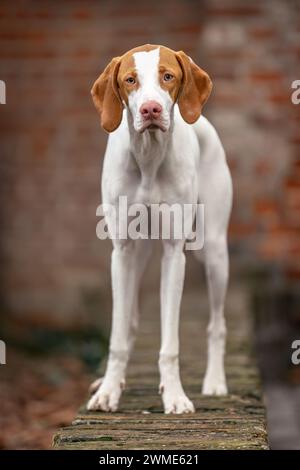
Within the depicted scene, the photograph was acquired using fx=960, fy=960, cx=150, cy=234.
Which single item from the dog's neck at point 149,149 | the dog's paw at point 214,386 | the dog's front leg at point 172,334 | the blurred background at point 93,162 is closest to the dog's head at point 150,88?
the dog's neck at point 149,149

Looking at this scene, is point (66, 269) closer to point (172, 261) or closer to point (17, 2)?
point (17, 2)

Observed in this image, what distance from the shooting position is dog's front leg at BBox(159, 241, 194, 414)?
348cm

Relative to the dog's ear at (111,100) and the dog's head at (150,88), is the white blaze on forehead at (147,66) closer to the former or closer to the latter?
the dog's head at (150,88)

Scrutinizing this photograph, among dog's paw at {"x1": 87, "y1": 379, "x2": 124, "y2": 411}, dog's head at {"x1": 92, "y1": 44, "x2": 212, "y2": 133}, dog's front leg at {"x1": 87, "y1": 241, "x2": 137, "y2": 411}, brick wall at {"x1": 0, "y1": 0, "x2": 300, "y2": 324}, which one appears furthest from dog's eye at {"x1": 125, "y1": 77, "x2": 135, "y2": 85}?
brick wall at {"x1": 0, "y1": 0, "x2": 300, "y2": 324}

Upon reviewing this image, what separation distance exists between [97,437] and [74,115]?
4.60m

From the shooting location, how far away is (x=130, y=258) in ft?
11.8

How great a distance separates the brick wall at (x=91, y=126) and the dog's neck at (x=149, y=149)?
12.2 ft

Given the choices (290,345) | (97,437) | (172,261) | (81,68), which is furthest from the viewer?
(81,68)

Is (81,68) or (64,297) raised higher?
(81,68)

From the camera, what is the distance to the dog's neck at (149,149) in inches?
132

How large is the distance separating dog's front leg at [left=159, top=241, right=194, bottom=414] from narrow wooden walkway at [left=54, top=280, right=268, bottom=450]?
0.07m

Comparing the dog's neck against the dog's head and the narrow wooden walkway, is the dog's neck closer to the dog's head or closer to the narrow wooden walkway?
the dog's head

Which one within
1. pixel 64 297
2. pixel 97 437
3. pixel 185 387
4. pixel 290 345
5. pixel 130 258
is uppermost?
pixel 64 297

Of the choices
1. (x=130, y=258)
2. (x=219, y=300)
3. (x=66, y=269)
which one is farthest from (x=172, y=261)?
(x=66, y=269)
